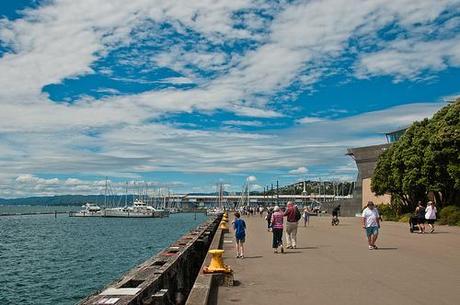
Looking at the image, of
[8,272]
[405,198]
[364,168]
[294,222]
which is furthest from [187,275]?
[364,168]

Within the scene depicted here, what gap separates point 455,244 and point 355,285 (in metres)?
12.8

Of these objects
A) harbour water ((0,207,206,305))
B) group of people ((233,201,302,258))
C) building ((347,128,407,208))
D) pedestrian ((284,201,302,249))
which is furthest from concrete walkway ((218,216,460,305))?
building ((347,128,407,208))

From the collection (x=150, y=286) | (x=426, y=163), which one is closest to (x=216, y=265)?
(x=150, y=286)

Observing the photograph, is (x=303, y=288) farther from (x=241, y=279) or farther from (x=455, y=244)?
(x=455, y=244)

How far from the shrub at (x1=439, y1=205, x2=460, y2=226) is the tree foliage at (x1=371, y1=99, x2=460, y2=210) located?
6.05 ft

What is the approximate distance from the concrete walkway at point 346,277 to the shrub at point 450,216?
19285mm

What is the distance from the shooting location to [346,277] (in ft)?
41.4

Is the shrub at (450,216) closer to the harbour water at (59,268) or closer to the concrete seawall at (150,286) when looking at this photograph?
the harbour water at (59,268)

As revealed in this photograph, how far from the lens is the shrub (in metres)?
37.7

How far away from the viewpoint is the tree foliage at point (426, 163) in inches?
1484

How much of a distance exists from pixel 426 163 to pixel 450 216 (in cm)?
499

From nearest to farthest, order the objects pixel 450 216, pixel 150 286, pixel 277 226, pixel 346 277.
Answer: pixel 150 286
pixel 346 277
pixel 277 226
pixel 450 216

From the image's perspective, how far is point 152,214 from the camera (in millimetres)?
143625

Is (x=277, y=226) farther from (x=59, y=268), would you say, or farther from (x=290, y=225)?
(x=59, y=268)
